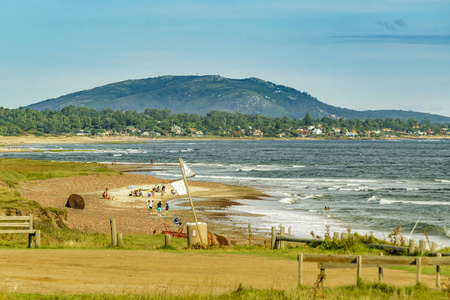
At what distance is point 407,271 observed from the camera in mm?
16047

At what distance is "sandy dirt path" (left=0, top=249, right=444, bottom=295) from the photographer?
13.0 meters

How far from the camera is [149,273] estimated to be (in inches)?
596

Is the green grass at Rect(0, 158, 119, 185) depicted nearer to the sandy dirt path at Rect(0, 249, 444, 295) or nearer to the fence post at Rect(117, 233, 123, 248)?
the fence post at Rect(117, 233, 123, 248)

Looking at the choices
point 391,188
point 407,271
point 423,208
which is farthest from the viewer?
point 391,188

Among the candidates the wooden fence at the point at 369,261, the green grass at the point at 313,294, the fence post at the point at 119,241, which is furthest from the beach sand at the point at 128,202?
→ the wooden fence at the point at 369,261

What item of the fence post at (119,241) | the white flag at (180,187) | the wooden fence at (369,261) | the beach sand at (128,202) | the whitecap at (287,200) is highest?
the white flag at (180,187)

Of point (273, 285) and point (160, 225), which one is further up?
point (273, 285)

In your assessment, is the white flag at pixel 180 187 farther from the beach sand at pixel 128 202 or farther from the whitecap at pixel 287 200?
the whitecap at pixel 287 200

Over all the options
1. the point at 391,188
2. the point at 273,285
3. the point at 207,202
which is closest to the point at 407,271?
the point at 273,285

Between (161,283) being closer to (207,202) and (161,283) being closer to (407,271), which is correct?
(407,271)

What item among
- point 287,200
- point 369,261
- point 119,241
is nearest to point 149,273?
point 119,241

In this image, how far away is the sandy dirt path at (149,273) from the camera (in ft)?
42.8

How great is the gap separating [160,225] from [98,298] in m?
21.7

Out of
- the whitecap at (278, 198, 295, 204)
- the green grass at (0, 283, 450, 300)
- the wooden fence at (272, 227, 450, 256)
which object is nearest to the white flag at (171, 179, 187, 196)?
the wooden fence at (272, 227, 450, 256)
